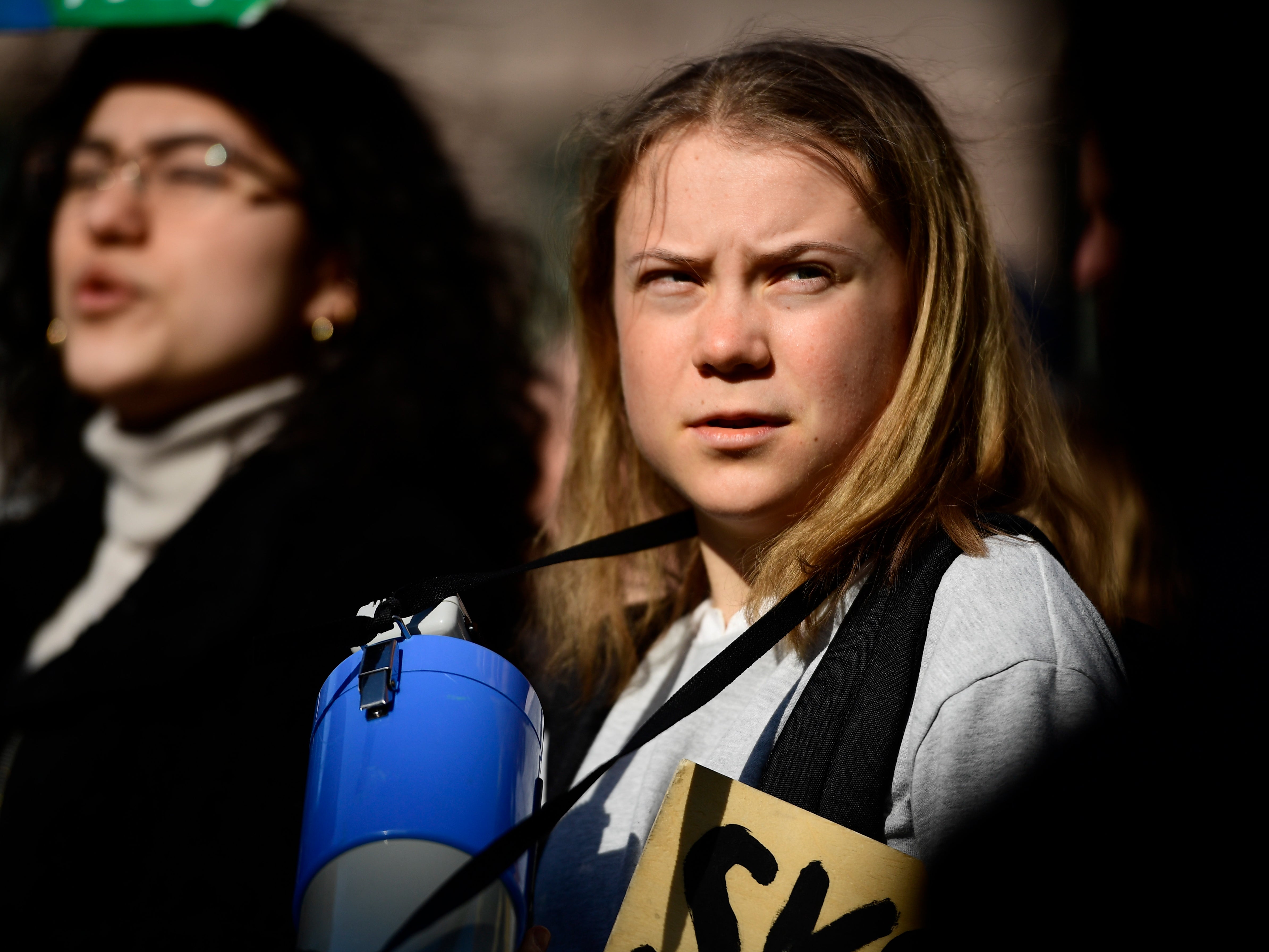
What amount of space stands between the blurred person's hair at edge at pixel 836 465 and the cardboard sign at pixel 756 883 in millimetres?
49

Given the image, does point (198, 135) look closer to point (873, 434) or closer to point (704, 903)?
point (873, 434)

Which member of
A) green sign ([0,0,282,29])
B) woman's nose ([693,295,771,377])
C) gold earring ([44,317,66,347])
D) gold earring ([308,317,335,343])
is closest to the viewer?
woman's nose ([693,295,771,377])

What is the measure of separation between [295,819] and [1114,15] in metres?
1.94

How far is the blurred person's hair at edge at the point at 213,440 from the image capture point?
5.14 ft

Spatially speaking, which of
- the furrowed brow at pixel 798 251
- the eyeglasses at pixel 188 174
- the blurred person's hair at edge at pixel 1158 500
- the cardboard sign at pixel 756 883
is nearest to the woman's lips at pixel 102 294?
the eyeglasses at pixel 188 174

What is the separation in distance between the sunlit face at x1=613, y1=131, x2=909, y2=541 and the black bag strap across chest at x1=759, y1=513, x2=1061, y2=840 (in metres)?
0.18

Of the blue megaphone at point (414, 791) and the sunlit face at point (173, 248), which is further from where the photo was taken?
the sunlit face at point (173, 248)

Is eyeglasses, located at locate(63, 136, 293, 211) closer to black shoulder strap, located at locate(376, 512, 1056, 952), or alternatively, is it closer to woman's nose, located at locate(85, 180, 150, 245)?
woman's nose, located at locate(85, 180, 150, 245)

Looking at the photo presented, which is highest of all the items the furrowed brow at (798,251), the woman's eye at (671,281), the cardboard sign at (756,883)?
the furrowed brow at (798,251)

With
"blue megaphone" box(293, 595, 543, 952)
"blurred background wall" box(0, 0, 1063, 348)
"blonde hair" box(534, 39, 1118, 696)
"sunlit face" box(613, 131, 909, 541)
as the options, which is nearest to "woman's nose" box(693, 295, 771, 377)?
"sunlit face" box(613, 131, 909, 541)

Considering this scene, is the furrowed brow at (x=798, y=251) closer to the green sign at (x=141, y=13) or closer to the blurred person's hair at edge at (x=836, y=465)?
the blurred person's hair at edge at (x=836, y=465)

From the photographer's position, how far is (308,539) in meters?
1.82

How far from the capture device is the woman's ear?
2.08 meters

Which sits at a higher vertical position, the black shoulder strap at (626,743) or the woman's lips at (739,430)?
the woman's lips at (739,430)
